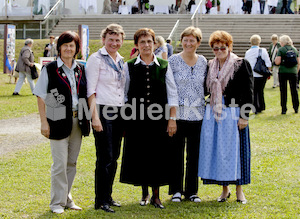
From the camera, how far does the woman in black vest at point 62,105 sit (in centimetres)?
498

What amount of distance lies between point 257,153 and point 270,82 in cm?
1207

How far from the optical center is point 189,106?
18.1 feet

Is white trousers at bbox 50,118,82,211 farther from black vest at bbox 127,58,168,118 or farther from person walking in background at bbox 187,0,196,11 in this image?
person walking in background at bbox 187,0,196,11

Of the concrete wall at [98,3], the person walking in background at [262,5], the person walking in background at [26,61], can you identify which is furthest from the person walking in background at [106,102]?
the concrete wall at [98,3]

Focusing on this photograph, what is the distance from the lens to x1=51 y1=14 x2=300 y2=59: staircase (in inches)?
1021

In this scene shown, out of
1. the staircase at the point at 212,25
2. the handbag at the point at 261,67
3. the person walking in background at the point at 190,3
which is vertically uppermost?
the person walking in background at the point at 190,3

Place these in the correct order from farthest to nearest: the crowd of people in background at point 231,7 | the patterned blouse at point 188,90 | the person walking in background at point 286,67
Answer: the crowd of people in background at point 231,7, the person walking in background at point 286,67, the patterned blouse at point 188,90

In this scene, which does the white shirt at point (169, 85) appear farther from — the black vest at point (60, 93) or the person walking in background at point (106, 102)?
the black vest at point (60, 93)

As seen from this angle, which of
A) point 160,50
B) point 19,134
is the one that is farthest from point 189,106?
point 19,134

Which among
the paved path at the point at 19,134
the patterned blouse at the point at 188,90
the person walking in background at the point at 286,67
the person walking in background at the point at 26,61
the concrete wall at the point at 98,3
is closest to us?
the patterned blouse at the point at 188,90

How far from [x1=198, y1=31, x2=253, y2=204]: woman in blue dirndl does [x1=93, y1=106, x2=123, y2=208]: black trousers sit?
100 centimetres

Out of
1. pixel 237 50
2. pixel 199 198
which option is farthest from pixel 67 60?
pixel 237 50

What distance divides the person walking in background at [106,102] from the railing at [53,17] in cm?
Result: 2500

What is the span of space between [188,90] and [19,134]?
5.47 m
